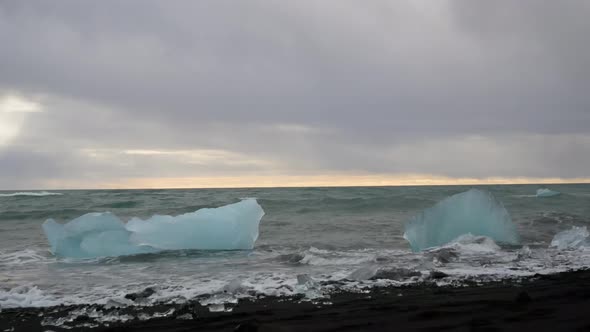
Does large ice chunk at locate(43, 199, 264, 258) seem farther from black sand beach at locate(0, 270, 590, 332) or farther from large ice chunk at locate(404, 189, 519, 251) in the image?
black sand beach at locate(0, 270, 590, 332)

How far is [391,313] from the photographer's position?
394 centimetres

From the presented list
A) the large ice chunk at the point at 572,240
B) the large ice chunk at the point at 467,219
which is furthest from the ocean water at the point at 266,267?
the large ice chunk at the point at 467,219

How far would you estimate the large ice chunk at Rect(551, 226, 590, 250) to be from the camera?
9070mm

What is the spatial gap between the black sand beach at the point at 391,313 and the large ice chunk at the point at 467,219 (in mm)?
5161

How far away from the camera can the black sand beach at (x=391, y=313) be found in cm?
350

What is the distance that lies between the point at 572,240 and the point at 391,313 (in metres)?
7.36

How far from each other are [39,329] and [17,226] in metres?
13.6

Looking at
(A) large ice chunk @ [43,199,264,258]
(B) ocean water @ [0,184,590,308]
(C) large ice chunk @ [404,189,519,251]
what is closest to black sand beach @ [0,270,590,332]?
(B) ocean water @ [0,184,590,308]

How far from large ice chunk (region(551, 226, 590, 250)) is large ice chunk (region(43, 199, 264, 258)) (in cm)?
634

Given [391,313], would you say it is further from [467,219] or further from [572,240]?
[467,219]

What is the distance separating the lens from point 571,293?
14.9 ft

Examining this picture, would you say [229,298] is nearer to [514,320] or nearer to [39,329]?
[39,329]

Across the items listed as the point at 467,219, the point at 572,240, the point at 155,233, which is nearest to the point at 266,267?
the point at 155,233

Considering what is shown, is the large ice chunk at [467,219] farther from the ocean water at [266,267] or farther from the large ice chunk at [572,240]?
the large ice chunk at [572,240]
